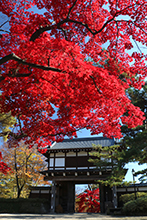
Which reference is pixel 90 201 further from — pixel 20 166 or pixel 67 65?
pixel 67 65

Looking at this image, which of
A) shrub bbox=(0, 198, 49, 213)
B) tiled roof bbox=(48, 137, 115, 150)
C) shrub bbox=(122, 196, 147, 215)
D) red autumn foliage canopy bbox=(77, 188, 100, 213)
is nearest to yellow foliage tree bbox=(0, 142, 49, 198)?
shrub bbox=(0, 198, 49, 213)

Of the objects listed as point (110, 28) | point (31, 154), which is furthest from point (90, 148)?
point (110, 28)

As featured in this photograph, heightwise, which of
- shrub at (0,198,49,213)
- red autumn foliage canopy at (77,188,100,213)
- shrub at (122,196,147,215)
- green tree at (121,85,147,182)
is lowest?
red autumn foliage canopy at (77,188,100,213)

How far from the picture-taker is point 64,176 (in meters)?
17.1

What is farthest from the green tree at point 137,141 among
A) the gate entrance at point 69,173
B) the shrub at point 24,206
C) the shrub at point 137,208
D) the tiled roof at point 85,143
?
the shrub at point 24,206

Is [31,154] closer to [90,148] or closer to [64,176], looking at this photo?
[64,176]

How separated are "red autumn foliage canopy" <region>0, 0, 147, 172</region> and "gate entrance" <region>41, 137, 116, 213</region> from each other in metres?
10.3

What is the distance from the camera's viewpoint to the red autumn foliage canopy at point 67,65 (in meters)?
4.86

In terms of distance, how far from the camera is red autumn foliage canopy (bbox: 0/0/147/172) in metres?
4.86

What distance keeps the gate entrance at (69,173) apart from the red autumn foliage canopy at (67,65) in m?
10.3

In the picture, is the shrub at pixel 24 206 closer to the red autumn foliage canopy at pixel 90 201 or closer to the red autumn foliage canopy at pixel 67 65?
the red autumn foliage canopy at pixel 90 201

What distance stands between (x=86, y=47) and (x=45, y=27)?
A: 1.92 meters

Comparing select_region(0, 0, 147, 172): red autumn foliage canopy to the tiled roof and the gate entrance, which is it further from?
the tiled roof

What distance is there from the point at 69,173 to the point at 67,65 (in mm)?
14442
